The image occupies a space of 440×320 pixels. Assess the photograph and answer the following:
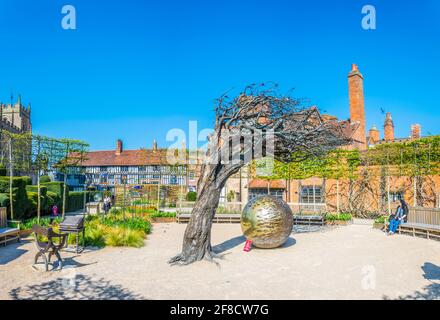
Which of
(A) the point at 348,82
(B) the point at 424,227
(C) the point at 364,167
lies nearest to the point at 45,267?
(B) the point at 424,227

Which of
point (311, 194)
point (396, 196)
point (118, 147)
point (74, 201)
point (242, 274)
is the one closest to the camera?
point (242, 274)

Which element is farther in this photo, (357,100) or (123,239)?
(357,100)

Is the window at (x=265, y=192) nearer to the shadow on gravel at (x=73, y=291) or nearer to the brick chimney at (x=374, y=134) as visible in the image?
the brick chimney at (x=374, y=134)

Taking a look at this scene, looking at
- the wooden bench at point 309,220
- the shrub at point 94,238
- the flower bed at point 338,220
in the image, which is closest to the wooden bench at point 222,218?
the wooden bench at point 309,220

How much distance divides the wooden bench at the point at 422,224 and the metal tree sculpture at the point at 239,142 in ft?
22.6

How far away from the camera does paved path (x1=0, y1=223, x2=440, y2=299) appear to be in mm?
7047

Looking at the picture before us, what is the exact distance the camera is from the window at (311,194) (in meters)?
26.3

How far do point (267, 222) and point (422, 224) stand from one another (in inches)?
326

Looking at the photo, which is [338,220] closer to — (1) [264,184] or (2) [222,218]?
(2) [222,218]

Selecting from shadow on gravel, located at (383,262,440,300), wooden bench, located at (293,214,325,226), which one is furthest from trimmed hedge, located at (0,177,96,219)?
shadow on gravel, located at (383,262,440,300)

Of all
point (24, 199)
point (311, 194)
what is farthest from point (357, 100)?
point (24, 199)

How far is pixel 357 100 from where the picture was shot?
1110 inches

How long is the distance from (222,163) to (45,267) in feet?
18.3

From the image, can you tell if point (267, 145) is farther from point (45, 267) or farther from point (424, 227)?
point (424, 227)
